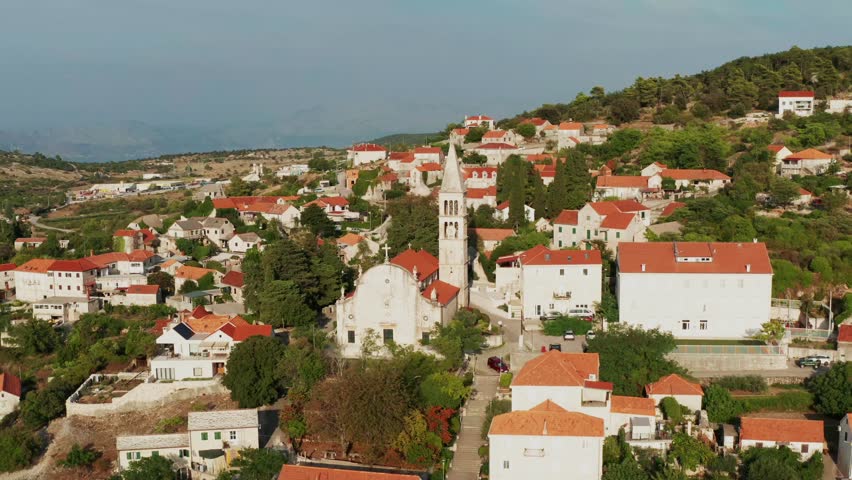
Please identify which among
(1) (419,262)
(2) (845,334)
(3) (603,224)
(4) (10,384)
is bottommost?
(4) (10,384)

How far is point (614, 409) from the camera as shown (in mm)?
29578

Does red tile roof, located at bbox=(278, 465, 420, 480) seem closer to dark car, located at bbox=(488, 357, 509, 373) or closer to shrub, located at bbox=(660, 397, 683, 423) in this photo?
dark car, located at bbox=(488, 357, 509, 373)

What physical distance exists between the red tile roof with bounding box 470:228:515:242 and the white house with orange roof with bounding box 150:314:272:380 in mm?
15937

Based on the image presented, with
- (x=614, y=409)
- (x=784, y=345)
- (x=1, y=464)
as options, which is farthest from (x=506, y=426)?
(x=1, y=464)

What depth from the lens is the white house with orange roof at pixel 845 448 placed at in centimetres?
2677

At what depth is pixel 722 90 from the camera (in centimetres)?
8706

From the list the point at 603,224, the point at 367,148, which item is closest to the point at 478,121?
the point at 367,148

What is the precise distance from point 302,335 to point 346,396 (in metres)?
9.42

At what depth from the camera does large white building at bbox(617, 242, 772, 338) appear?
36938 mm

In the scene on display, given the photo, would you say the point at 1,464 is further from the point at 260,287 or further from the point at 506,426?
the point at 506,426

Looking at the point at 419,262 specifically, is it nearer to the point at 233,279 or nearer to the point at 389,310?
the point at 389,310

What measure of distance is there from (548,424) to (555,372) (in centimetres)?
277

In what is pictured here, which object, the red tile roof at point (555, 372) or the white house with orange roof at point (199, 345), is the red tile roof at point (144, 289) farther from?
the red tile roof at point (555, 372)

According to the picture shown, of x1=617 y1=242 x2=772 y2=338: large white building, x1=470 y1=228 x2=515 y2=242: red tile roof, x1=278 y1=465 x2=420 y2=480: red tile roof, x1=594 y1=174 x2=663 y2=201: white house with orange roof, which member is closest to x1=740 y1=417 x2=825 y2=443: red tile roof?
x1=617 y1=242 x2=772 y2=338: large white building
